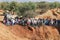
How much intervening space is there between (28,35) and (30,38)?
0.45 meters

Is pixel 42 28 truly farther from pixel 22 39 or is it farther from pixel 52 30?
pixel 22 39

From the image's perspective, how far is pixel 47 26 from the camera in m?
22.5

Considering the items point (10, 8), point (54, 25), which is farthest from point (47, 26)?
point (10, 8)

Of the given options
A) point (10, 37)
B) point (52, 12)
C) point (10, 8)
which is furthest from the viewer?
point (10, 8)

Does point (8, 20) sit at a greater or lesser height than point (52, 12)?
greater

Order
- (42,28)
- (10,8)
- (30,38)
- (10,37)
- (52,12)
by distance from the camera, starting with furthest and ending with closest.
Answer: (10,8) < (52,12) < (42,28) < (30,38) < (10,37)

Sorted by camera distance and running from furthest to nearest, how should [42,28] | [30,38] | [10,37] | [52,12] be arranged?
[52,12] < [42,28] < [30,38] < [10,37]

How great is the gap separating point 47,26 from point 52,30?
1238 mm

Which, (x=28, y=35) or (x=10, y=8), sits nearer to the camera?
(x=28, y=35)

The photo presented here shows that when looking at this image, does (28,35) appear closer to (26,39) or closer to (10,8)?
(26,39)

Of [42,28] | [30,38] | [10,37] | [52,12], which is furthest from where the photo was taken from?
[52,12]

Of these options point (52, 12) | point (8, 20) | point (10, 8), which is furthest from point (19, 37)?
point (10, 8)

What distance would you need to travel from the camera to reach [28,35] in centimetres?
2166

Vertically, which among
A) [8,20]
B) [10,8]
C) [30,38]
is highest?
[8,20]
